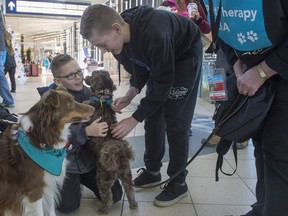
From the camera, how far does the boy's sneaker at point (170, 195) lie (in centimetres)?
250

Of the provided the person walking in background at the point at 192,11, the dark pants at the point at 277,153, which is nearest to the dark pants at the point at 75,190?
the dark pants at the point at 277,153

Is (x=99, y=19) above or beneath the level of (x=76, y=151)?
above

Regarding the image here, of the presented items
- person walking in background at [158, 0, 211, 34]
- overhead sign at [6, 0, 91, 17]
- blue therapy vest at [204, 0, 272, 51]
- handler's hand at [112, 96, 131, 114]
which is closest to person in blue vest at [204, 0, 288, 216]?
blue therapy vest at [204, 0, 272, 51]

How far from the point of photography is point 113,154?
88.3 inches

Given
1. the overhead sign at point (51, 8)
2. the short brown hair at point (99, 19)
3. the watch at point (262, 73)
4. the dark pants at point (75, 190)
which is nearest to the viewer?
the watch at point (262, 73)

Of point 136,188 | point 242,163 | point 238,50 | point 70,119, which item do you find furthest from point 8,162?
point 242,163

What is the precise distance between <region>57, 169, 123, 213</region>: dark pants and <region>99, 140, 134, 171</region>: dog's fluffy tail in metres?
0.35

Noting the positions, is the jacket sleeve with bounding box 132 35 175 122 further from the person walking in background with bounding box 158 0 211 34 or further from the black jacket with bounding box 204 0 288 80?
the person walking in background with bounding box 158 0 211 34

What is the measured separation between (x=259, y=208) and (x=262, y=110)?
2.74ft

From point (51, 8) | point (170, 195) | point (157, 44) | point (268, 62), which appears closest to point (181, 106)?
point (157, 44)

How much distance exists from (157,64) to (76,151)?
95 centimetres

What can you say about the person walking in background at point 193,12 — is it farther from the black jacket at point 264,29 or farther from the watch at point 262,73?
the watch at point 262,73

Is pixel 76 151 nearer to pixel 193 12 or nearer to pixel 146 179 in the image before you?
pixel 146 179

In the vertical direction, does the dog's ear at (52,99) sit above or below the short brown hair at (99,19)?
below
